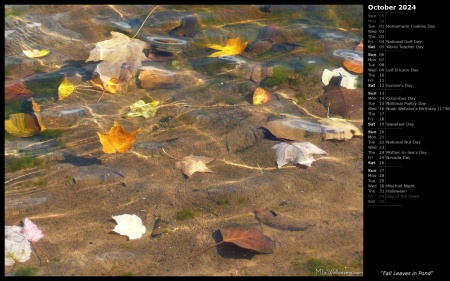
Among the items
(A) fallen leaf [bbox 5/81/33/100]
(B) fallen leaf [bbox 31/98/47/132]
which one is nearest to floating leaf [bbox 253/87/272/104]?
(B) fallen leaf [bbox 31/98/47/132]

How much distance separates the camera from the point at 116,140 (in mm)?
2729

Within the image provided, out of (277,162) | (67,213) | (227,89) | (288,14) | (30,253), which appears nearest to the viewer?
(30,253)

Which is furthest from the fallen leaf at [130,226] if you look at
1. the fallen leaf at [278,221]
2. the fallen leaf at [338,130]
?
the fallen leaf at [338,130]

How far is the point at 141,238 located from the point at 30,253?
52 centimetres

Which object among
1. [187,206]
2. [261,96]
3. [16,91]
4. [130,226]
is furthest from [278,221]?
[16,91]

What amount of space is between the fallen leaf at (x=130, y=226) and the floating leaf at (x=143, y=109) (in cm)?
83

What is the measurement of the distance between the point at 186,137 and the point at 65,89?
0.96m

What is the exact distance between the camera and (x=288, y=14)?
382 centimetres

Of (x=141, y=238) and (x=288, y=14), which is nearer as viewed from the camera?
(x=141, y=238)

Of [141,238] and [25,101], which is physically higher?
[25,101]

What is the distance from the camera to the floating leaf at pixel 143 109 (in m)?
2.95

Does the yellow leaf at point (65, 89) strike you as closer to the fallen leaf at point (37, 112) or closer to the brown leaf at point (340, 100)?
the fallen leaf at point (37, 112)
